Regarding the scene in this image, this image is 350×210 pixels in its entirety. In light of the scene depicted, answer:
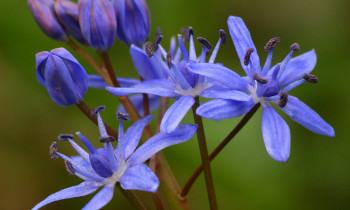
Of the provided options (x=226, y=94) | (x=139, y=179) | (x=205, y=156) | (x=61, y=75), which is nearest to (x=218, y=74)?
(x=226, y=94)

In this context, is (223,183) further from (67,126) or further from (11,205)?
(11,205)

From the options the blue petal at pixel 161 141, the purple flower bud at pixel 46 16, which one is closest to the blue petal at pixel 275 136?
the blue petal at pixel 161 141

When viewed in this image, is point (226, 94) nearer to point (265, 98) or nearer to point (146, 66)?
point (265, 98)

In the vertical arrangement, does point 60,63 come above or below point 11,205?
above

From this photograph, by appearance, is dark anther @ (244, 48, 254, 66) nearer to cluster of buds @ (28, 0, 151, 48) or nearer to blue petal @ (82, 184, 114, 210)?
cluster of buds @ (28, 0, 151, 48)

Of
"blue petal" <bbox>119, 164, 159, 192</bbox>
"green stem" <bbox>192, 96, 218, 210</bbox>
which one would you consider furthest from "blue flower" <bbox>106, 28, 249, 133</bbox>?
"blue petal" <bbox>119, 164, 159, 192</bbox>

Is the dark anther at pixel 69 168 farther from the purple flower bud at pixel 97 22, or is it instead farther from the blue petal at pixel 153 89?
the purple flower bud at pixel 97 22

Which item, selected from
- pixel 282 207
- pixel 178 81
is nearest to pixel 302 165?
pixel 282 207
